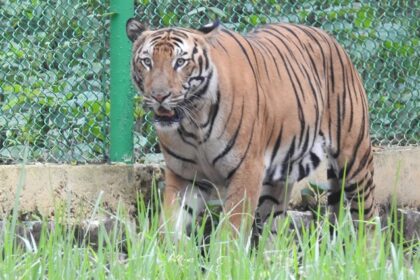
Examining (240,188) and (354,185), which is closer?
(240,188)

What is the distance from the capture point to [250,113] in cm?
627

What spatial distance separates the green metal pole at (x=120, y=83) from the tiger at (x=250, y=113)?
540 mm

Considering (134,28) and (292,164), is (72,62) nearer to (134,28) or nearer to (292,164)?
(134,28)

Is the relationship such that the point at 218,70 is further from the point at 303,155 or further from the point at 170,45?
the point at 303,155

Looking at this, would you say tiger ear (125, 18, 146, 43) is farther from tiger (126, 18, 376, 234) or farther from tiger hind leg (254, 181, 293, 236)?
tiger hind leg (254, 181, 293, 236)

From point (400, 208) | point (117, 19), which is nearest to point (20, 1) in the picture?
point (117, 19)

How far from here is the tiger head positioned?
5871 millimetres

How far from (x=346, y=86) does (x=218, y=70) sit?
123 centimetres

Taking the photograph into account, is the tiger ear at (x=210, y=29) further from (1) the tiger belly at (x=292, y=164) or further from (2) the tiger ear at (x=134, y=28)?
(1) the tiger belly at (x=292, y=164)

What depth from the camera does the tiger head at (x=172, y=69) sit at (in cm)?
587

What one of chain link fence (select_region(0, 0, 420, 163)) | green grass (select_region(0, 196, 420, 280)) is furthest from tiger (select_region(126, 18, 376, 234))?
green grass (select_region(0, 196, 420, 280))

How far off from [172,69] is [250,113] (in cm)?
54

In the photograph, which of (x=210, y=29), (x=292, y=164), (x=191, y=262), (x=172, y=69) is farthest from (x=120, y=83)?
(x=191, y=262)

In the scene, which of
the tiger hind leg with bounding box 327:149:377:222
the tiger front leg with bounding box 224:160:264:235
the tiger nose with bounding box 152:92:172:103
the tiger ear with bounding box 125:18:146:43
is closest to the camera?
the tiger nose with bounding box 152:92:172:103
